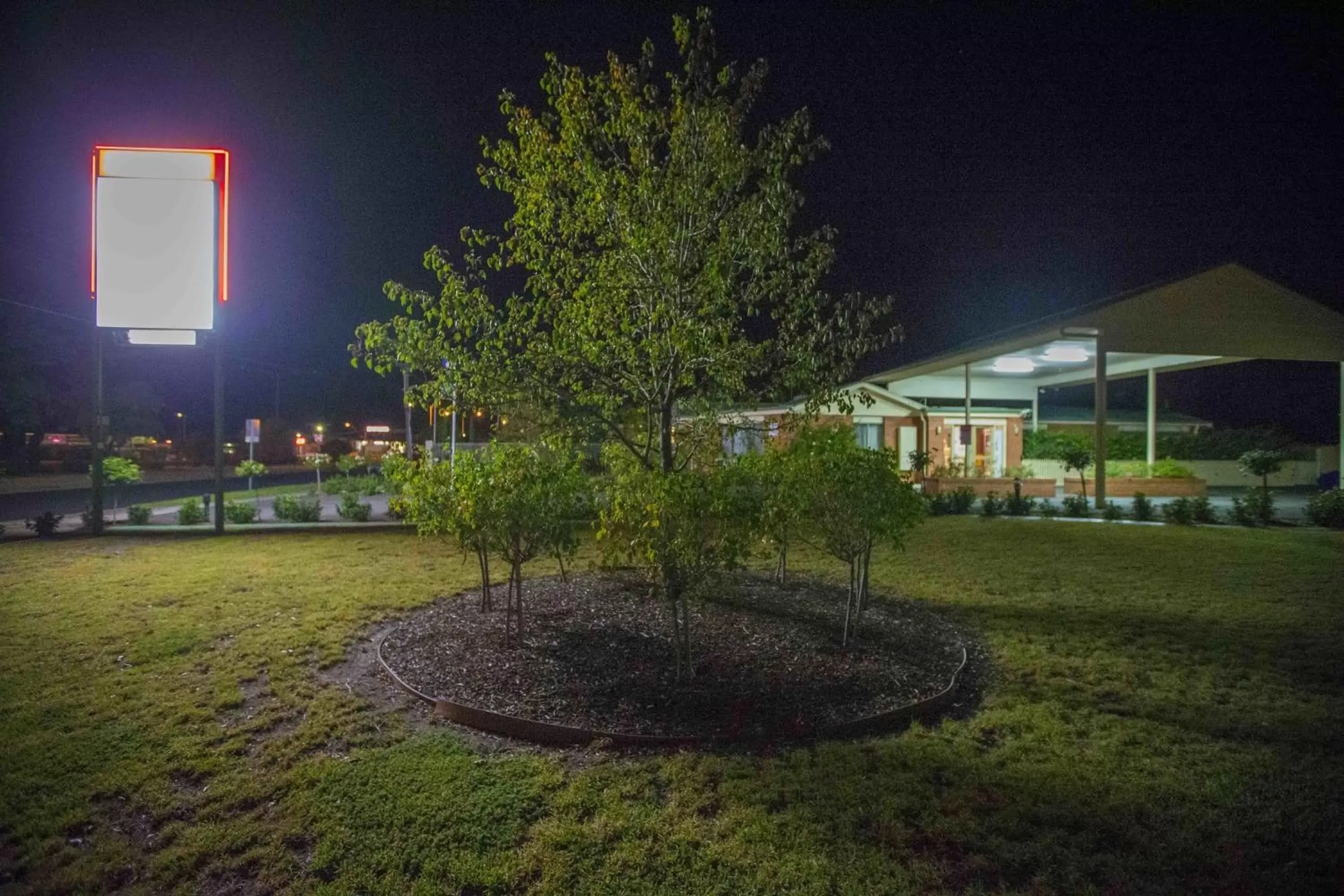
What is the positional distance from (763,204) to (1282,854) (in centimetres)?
553

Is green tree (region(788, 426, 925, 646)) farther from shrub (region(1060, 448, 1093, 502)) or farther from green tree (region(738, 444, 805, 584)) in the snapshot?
shrub (region(1060, 448, 1093, 502))

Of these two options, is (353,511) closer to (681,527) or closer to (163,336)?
(163,336)

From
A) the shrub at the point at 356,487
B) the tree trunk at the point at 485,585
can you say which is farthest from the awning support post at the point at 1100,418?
the shrub at the point at 356,487

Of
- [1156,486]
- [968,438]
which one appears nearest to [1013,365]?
[968,438]

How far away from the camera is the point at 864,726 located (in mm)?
4922

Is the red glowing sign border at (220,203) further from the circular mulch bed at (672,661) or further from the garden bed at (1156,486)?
the garden bed at (1156,486)

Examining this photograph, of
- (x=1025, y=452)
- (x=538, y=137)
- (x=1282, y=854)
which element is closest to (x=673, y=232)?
(x=538, y=137)

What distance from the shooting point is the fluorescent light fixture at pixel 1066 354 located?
2197 cm

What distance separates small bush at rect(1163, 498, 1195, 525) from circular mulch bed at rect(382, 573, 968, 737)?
11.0m

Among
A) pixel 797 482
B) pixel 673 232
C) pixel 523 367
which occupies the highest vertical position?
pixel 673 232

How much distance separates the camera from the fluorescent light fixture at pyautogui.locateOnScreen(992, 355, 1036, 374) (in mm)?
25031

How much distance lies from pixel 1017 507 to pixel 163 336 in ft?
65.0

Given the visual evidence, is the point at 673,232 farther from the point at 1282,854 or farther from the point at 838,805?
the point at 1282,854

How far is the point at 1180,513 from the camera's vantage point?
16.1 metres
